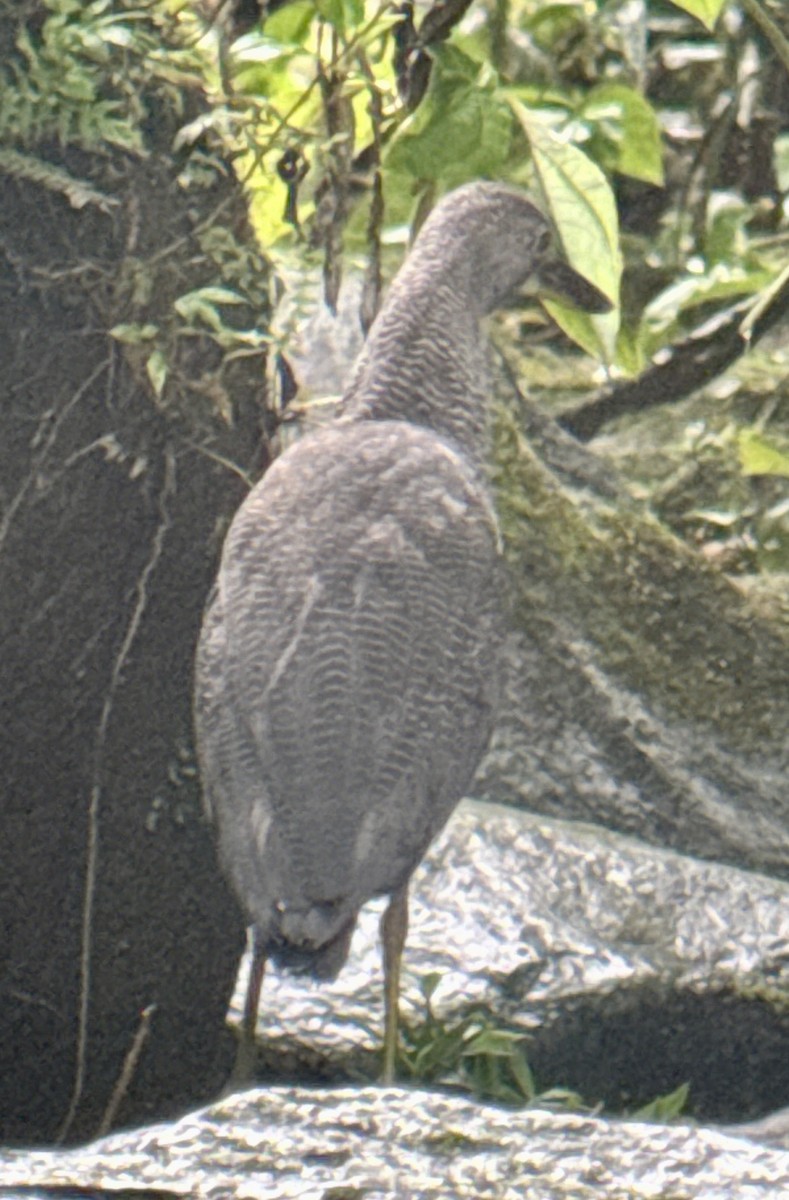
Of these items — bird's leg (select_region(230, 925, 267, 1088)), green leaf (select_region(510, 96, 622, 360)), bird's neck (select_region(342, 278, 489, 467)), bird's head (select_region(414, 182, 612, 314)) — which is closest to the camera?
bird's leg (select_region(230, 925, 267, 1088))

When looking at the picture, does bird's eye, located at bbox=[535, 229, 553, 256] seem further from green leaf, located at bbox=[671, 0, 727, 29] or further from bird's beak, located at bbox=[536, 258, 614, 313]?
green leaf, located at bbox=[671, 0, 727, 29]

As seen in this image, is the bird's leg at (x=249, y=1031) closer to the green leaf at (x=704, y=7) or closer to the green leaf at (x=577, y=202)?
the green leaf at (x=577, y=202)

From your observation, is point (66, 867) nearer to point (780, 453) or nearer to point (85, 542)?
point (85, 542)

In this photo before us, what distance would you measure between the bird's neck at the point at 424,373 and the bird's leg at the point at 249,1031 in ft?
2.66

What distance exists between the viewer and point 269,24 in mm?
3416

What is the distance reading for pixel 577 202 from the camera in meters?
3.49

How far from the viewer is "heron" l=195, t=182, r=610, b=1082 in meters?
2.78

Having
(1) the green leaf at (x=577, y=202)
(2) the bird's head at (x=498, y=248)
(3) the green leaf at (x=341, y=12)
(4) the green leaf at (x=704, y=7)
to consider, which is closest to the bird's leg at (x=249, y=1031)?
(2) the bird's head at (x=498, y=248)

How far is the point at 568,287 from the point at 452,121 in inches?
12.4

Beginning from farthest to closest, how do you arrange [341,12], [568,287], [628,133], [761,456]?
[761,456] → [628,133] → [568,287] → [341,12]

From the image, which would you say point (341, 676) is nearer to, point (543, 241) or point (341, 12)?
point (543, 241)

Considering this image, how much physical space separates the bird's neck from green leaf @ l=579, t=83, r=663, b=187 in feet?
2.49

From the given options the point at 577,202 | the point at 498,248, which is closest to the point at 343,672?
the point at 498,248

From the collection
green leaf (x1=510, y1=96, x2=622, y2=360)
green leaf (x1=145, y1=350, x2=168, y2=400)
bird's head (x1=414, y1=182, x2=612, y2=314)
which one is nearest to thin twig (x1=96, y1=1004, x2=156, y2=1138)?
green leaf (x1=145, y1=350, x2=168, y2=400)
